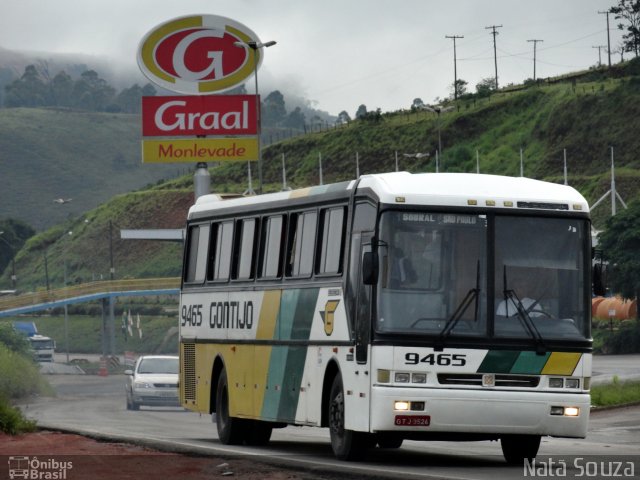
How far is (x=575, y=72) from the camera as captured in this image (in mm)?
178625

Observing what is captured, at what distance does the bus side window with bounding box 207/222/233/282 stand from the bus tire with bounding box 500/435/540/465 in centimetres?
614

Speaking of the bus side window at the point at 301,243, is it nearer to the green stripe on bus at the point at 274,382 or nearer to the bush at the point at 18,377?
the green stripe on bus at the point at 274,382

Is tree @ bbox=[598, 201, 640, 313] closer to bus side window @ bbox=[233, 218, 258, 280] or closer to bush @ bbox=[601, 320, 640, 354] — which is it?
bush @ bbox=[601, 320, 640, 354]

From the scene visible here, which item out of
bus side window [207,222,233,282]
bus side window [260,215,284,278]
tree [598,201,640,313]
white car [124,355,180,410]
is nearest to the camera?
bus side window [260,215,284,278]

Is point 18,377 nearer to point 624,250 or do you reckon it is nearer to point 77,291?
point 624,250

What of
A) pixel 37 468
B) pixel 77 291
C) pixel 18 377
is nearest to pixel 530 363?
pixel 37 468

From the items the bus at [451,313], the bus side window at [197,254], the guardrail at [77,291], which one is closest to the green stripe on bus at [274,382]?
the bus at [451,313]

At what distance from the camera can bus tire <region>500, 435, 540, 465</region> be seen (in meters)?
18.5

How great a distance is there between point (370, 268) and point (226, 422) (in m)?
6.90

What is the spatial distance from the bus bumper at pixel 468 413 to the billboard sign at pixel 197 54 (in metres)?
33.7

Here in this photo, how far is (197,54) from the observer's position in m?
50.8

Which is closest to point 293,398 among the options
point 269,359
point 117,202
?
point 269,359

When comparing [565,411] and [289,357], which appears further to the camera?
[289,357]

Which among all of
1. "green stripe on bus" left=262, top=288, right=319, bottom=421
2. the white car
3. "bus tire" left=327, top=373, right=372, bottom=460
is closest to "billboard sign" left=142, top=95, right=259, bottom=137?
the white car
